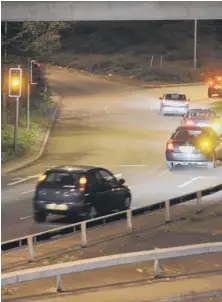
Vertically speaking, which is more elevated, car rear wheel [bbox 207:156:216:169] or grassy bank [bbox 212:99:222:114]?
car rear wheel [bbox 207:156:216:169]

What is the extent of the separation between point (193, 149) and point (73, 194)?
11.2 meters

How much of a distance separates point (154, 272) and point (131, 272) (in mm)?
443

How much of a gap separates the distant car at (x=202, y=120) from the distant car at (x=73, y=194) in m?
21.1

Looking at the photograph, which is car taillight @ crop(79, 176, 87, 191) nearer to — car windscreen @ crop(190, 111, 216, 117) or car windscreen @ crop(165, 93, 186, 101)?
car windscreen @ crop(190, 111, 216, 117)

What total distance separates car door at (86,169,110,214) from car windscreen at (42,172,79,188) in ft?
1.17

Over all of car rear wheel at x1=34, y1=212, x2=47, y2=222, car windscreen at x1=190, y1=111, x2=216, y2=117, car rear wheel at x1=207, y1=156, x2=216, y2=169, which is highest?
car windscreen at x1=190, y1=111, x2=216, y2=117

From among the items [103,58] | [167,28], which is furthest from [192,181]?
[167,28]

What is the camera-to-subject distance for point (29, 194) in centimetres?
2486

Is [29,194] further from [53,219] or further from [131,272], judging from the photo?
[131,272]

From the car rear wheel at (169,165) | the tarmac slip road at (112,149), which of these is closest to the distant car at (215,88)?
the tarmac slip road at (112,149)

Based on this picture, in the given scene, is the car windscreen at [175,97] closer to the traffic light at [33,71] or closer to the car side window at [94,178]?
the traffic light at [33,71]

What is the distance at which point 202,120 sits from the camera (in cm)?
4162

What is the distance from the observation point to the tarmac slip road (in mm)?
23406

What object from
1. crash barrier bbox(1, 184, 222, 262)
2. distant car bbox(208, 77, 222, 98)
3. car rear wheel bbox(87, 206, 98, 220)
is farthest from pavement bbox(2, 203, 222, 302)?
distant car bbox(208, 77, 222, 98)
